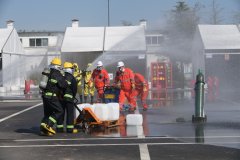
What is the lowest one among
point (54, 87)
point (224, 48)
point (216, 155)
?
point (216, 155)

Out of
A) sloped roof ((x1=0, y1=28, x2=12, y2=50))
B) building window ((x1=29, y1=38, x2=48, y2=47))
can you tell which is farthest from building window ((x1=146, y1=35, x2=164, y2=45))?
building window ((x1=29, y1=38, x2=48, y2=47))

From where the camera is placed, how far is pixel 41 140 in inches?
381

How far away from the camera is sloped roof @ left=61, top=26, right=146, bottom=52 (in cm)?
3362

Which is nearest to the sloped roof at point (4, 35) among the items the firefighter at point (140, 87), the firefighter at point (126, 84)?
the firefighter at point (140, 87)

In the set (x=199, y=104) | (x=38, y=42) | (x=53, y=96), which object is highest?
(x=38, y=42)

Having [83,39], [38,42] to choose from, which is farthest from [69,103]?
[38,42]

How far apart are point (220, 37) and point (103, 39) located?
830 cm

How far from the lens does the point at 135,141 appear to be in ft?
30.3

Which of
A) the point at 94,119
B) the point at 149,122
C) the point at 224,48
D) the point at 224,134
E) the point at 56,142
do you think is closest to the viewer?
the point at 56,142

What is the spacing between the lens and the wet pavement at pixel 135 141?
791 cm

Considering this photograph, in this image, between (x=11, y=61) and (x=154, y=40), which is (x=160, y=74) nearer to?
(x=154, y=40)

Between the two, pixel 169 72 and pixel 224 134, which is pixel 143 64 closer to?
pixel 169 72

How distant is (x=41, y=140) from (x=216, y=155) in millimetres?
3691

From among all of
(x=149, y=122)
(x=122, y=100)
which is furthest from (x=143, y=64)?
(x=149, y=122)
